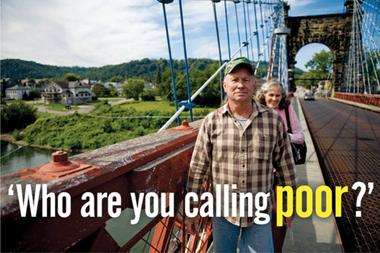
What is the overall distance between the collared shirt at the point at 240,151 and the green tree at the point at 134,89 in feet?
249

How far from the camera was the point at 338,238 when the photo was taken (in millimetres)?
2746

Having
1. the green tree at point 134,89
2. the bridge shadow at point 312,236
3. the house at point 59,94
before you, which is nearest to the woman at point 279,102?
the bridge shadow at point 312,236

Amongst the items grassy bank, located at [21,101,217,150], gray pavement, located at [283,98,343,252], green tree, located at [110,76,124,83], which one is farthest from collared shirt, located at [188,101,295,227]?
green tree, located at [110,76,124,83]

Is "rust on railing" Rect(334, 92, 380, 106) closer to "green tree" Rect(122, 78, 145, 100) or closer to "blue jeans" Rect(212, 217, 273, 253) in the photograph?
"blue jeans" Rect(212, 217, 273, 253)

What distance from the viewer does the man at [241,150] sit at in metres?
1.60

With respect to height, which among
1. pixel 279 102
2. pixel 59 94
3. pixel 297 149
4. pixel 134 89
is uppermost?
pixel 134 89

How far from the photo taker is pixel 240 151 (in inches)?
62.7

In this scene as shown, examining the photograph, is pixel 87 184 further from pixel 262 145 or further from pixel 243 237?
pixel 243 237

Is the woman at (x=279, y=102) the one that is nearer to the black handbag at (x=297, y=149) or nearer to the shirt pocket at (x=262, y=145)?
the black handbag at (x=297, y=149)

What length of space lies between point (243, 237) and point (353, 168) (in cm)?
406

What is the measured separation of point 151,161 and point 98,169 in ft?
1.13

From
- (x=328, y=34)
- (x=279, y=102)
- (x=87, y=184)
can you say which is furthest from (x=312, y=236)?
(x=328, y=34)

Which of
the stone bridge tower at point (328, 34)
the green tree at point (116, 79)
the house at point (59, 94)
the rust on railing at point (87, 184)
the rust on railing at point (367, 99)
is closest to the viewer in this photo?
the rust on railing at point (87, 184)

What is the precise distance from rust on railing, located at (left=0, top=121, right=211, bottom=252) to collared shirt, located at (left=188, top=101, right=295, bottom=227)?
0.45 ft
